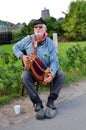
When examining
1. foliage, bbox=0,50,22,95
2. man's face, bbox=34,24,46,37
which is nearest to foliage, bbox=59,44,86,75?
foliage, bbox=0,50,22,95

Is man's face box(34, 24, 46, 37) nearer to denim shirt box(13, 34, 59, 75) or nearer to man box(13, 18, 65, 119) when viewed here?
man box(13, 18, 65, 119)

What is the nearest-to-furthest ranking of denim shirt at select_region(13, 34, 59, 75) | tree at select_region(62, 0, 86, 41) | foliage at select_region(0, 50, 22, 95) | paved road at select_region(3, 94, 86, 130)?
paved road at select_region(3, 94, 86, 130) → denim shirt at select_region(13, 34, 59, 75) → foliage at select_region(0, 50, 22, 95) → tree at select_region(62, 0, 86, 41)

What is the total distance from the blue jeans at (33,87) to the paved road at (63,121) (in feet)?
1.01

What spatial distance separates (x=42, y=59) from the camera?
21.6ft

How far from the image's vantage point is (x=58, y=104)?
694 centimetres

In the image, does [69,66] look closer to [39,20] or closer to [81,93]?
[81,93]

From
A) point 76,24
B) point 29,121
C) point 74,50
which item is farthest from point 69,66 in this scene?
point 76,24

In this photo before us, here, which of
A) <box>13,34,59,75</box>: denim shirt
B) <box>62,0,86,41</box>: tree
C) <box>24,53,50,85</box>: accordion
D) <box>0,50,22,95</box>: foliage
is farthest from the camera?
<box>62,0,86,41</box>: tree

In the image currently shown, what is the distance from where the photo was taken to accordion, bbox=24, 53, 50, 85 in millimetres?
6426

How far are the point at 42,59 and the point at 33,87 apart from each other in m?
0.54

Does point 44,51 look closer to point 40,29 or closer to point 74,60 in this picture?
point 40,29

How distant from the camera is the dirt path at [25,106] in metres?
6.24

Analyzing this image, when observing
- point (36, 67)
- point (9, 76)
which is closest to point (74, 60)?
point (9, 76)

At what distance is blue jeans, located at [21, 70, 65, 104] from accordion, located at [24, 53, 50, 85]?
0.08 meters
